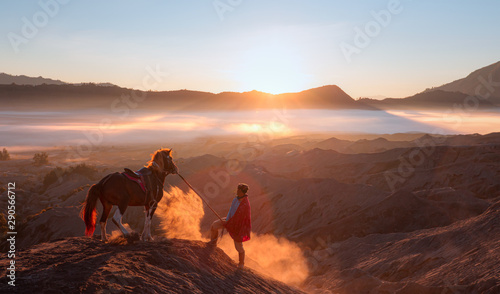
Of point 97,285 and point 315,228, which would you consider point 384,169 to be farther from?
point 97,285

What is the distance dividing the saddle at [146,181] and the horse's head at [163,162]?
319mm

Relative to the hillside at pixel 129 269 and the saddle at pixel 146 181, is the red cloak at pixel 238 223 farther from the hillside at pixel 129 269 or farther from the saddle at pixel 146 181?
the saddle at pixel 146 181

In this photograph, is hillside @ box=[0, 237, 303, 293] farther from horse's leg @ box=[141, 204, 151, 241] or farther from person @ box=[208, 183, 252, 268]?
person @ box=[208, 183, 252, 268]

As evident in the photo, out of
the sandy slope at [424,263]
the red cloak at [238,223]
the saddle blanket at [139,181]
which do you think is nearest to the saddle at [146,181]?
the saddle blanket at [139,181]

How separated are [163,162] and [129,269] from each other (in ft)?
11.5

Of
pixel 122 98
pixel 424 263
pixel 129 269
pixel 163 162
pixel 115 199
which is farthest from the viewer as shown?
pixel 122 98

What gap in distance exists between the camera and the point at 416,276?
60.6 ft

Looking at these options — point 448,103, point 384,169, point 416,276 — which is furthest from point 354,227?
point 448,103

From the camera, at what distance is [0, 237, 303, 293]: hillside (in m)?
6.70

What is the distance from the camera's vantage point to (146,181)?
10.1 metres

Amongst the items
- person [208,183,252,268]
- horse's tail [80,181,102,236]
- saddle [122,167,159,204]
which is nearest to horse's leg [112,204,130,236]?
horse's tail [80,181,102,236]

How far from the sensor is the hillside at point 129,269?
670 cm

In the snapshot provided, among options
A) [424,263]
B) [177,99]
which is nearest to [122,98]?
[177,99]

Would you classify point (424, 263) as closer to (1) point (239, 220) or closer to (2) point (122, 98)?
(1) point (239, 220)
